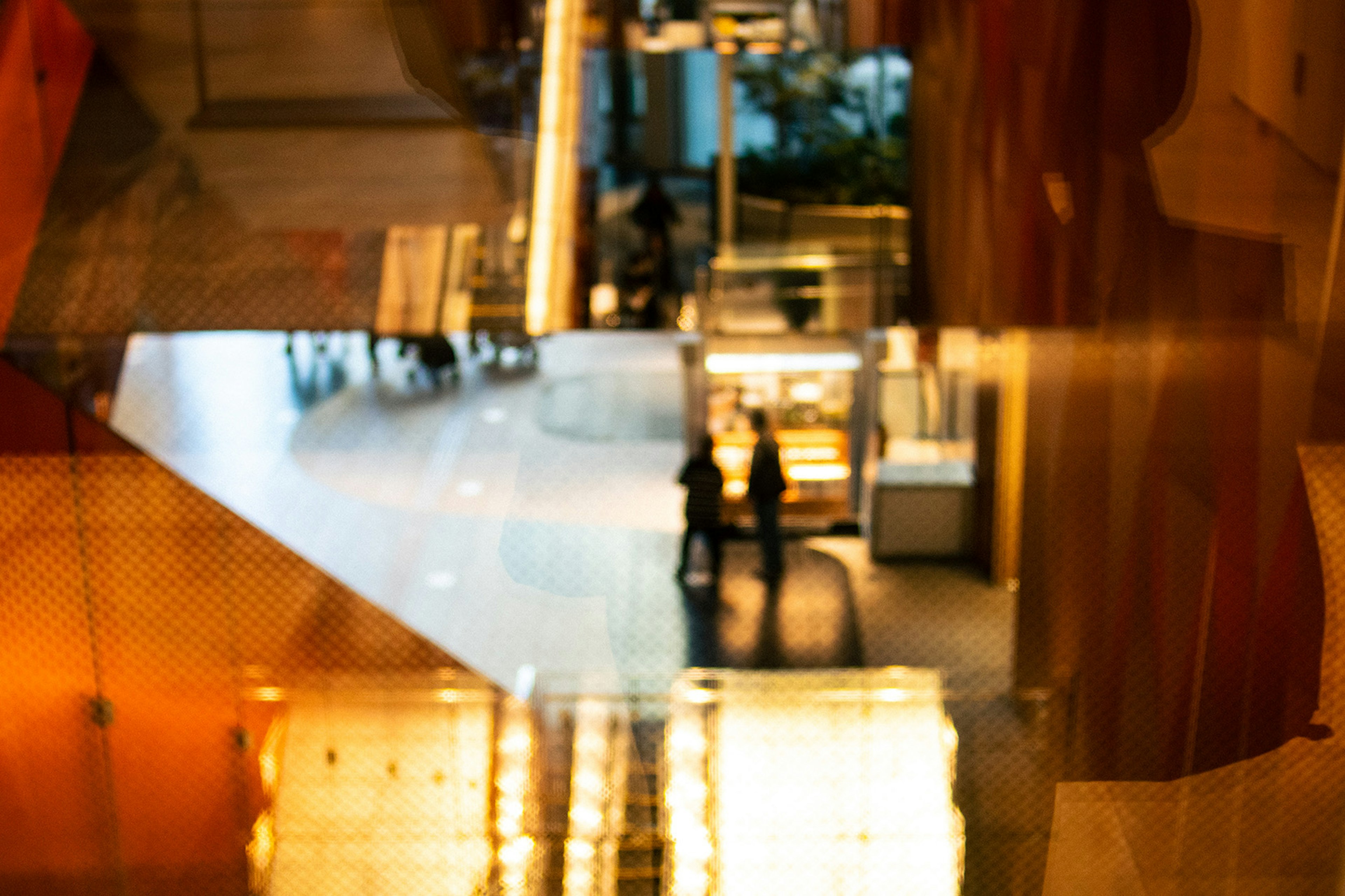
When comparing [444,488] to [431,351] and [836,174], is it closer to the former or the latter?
[431,351]

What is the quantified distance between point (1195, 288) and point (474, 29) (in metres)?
2.18

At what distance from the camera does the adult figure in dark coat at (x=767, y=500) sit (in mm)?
3268

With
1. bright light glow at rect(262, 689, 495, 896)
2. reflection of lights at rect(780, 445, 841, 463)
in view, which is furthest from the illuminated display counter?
bright light glow at rect(262, 689, 495, 896)

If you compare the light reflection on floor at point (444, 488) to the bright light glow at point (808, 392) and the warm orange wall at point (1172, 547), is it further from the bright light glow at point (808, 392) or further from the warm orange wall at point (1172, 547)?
the warm orange wall at point (1172, 547)

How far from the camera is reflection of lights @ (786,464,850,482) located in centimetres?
332

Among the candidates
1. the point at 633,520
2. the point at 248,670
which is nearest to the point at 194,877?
the point at 248,670

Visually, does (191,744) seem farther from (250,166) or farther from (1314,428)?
(1314,428)

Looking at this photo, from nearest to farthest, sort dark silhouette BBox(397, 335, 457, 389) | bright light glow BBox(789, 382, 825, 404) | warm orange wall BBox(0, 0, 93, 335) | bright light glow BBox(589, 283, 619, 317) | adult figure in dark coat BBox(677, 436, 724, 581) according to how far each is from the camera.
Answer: warm orange wall BBox(0, 0, 93, 335), dark silhouette BBox(397, 335, 457, 389), adult figure in dark coat BBox(677, 436, 724, 581), bright light glow BBox(789, 382, 825, 404), bright light glow BBox(589, 283, 619, 317)

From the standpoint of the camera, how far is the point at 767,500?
130 inches

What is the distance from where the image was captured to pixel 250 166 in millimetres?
3256

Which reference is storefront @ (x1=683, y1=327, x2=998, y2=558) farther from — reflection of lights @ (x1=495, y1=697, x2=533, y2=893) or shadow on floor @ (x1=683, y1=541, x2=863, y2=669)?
reflection of lights @ (x1=495, y1=697, x2=533, y2=893)

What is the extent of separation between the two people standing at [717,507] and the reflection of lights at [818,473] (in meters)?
0.06

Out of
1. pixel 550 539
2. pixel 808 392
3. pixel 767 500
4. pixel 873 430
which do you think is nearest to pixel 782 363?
pixel 808 392

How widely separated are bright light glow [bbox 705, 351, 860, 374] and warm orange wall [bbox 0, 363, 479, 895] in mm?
1286
